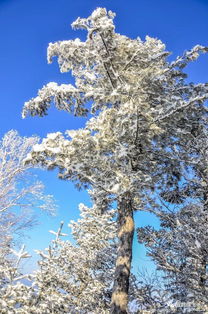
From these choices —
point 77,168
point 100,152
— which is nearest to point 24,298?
point 77,168

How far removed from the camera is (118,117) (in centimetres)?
784

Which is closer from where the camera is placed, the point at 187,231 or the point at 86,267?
the point at 187,231

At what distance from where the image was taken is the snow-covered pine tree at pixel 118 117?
24.7 feet

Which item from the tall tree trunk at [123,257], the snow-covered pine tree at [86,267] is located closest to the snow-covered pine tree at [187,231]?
the tall tree trunk at [123,257]

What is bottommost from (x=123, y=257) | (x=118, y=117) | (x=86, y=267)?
(x=123, y=257)

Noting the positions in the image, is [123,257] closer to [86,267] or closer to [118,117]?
[118,117]

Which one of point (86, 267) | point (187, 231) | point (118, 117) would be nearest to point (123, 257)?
point (187, 231)

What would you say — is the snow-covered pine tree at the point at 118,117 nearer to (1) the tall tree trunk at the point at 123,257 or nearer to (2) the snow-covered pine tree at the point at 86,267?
(1) the tall tree trunk at the point at 123,257

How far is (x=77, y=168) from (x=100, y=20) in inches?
168

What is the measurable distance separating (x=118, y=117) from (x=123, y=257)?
389 cm

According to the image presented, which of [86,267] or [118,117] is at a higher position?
[118,117]

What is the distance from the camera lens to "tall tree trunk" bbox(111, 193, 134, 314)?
723 cm

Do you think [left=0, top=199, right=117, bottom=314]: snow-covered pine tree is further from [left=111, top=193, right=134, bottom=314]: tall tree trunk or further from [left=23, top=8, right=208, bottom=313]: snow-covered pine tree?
[left=23, top=8, right=208, bottom=313]: snow-covered pine tree

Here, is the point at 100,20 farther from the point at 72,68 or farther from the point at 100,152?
the point at 100,152
